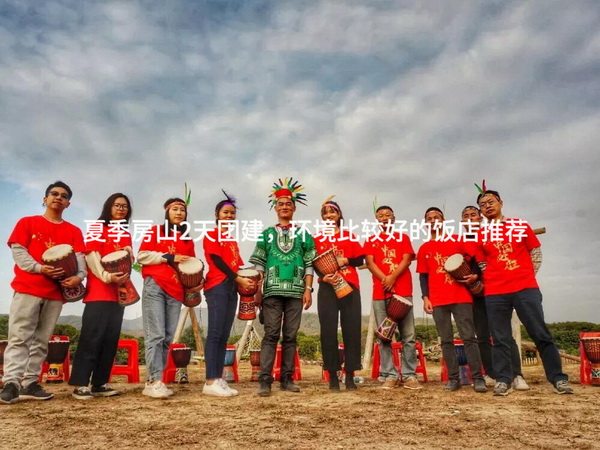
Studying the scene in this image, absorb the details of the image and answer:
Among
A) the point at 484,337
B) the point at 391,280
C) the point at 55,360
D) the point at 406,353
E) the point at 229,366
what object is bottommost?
the point at 229,366

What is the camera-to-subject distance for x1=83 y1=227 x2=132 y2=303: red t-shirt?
473cm

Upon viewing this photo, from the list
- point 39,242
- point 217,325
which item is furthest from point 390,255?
point 39,242

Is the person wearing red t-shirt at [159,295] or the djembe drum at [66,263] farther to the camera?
the person wearing red t-shirt at [159,295]

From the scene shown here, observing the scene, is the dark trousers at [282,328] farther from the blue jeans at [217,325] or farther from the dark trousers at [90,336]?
the dark trousers at [90,336]

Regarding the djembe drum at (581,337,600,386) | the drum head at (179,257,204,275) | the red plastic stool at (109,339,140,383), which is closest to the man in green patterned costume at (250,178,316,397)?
the drum head at (179,257,204,275)

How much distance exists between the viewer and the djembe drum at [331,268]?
5027 millimetres

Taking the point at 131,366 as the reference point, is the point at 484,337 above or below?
above

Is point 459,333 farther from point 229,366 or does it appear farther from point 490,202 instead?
point 229,366

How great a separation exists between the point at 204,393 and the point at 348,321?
165cm

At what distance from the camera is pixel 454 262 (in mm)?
5184

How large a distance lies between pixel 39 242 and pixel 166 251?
1199mm

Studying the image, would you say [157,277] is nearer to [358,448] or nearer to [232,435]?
[232,435]

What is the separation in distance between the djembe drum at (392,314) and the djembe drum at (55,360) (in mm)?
4319

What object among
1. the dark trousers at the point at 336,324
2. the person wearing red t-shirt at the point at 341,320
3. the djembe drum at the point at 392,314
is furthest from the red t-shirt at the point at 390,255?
the dark trousers at the point at 336,324
